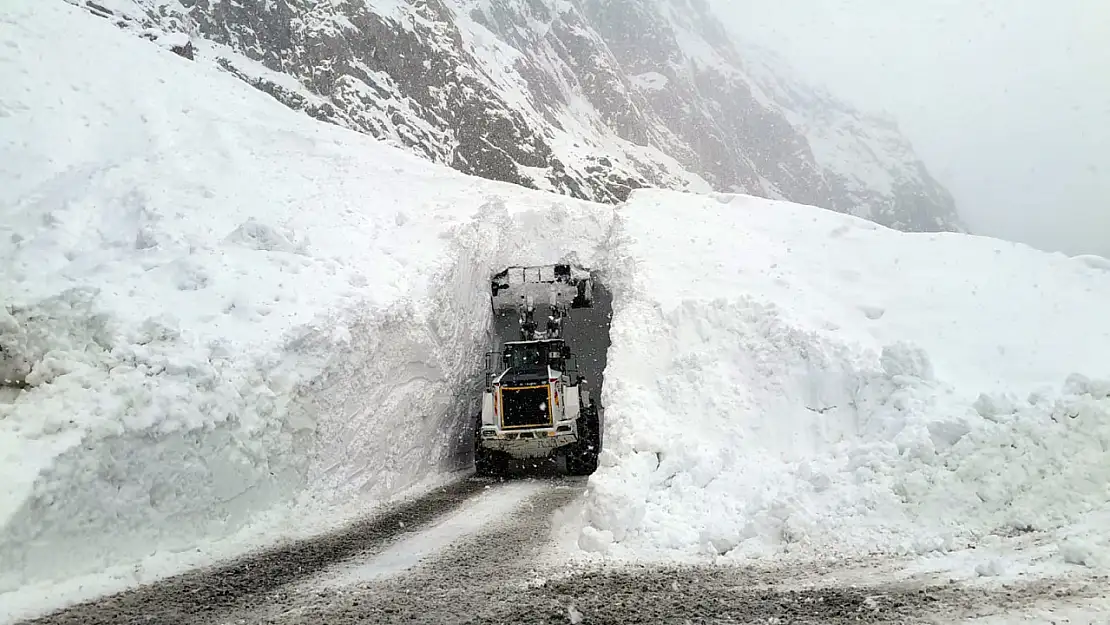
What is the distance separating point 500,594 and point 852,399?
6.20m

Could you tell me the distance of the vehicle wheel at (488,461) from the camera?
13.2m

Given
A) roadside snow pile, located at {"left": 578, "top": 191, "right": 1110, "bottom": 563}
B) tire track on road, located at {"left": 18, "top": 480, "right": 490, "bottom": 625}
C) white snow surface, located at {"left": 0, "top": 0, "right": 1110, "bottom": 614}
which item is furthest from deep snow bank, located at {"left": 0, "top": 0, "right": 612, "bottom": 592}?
roadside snow pile, located at {"left": 578, "top": 191, "right": 1110, "bottom": 563}

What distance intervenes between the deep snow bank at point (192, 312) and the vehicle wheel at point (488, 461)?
3.15 ft

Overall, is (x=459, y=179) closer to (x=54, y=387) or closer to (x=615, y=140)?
(x=54, y=387)

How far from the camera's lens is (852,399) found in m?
9.94

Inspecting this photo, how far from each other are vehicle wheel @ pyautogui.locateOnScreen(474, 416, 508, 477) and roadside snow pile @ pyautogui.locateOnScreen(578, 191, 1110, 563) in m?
2.63

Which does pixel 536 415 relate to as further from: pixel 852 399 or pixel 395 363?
pixel 852 399

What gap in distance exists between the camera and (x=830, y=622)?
518cm

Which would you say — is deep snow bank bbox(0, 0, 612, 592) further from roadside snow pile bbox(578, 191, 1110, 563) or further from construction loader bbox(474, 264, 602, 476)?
roadside snow pile bbox(578, 191, 1110, 563)

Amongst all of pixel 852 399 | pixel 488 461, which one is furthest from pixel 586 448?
pixel 852 399

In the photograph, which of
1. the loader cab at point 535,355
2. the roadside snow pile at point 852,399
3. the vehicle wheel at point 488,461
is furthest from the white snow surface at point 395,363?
the loader cab at point 535,355

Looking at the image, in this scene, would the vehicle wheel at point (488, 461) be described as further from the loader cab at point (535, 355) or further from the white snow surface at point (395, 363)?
the loader cab at point (535, 355)

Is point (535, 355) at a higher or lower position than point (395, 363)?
higher

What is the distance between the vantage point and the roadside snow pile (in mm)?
7191
